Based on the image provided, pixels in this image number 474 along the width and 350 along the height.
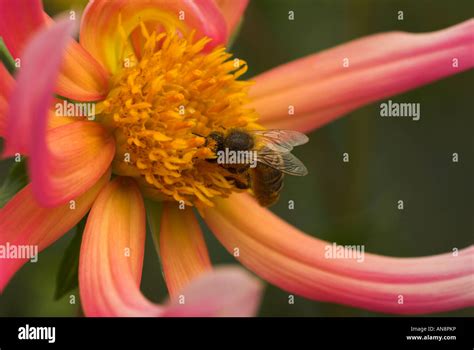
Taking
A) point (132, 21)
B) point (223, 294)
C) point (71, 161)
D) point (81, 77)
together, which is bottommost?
point (223, 294)

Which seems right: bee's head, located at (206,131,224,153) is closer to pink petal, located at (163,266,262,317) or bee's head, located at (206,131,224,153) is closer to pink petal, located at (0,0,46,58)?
pink petal, located at (0,0,46,58)
